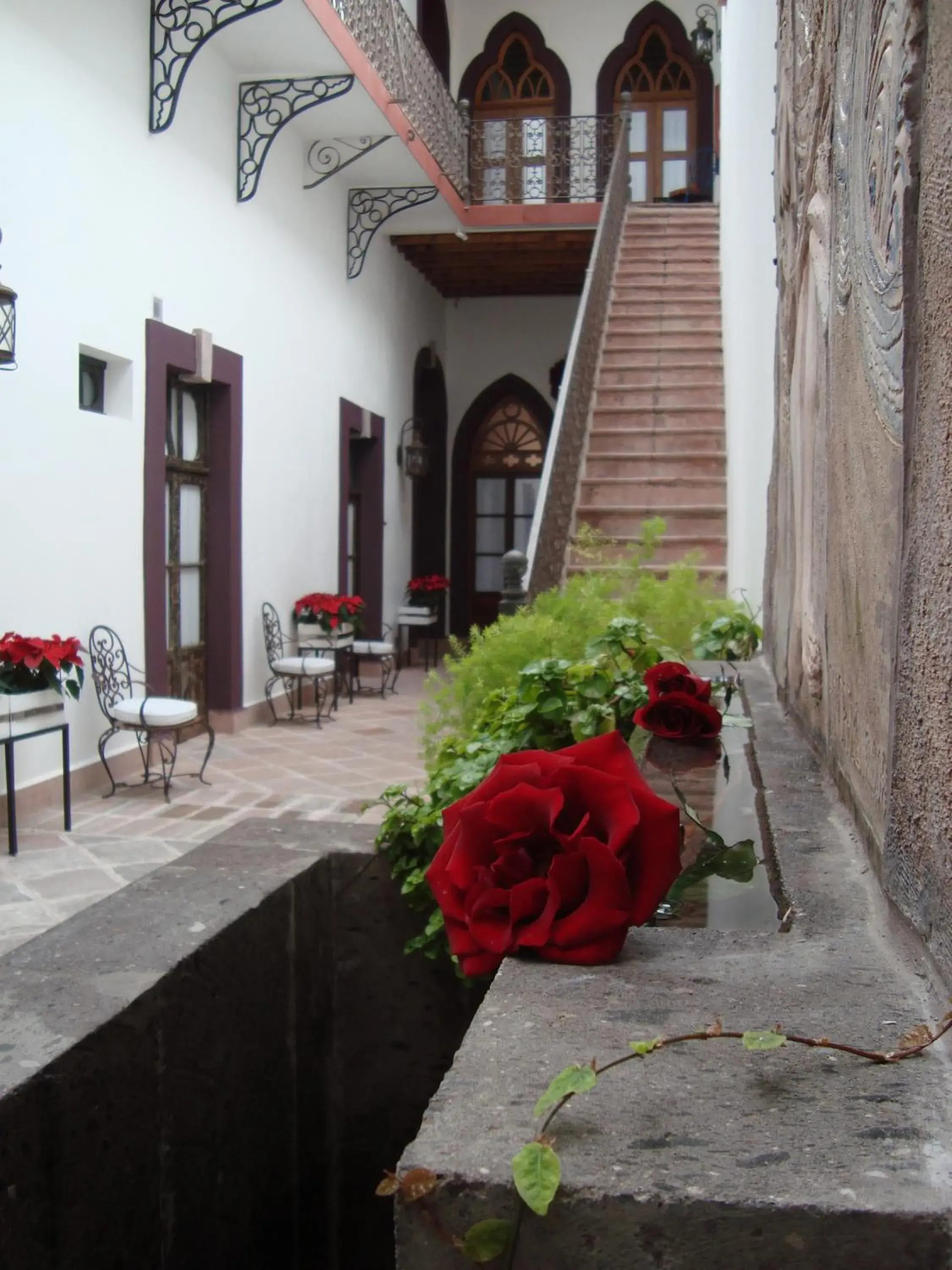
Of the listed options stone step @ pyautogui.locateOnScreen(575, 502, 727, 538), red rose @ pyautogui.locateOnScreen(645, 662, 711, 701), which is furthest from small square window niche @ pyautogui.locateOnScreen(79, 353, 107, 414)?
red rose @ pyautogui.locateOnScreen(645, 662, 711, 701)

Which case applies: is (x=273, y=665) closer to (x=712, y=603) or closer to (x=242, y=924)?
(x=712, y=603)

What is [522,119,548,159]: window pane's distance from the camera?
14047mm

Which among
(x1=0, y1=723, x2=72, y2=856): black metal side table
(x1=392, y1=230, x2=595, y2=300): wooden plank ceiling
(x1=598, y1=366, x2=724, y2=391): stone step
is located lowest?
(x1=0, y1=723, x2=72, y2=856): black metal side table

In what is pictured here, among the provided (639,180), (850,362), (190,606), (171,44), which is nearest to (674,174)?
(639,180)

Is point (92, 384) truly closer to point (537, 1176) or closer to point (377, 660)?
point (377, 660)

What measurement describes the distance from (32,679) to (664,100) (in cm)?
1325

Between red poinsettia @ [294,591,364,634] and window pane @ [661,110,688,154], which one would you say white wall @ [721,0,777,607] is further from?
→ window pane @ [661,110,688,154]

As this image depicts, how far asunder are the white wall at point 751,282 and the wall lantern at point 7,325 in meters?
3.28

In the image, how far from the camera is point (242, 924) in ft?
6.29

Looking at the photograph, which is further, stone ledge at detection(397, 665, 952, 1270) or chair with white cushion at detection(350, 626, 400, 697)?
chair with white cushion at detection(350, 626, 400, 697)

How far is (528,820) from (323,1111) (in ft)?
4.11

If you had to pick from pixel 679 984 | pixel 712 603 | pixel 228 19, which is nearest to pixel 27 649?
pixel 712 603

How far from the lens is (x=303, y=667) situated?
953cm

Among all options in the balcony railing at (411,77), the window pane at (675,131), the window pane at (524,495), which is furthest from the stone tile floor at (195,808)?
the window pane at (675,131)
